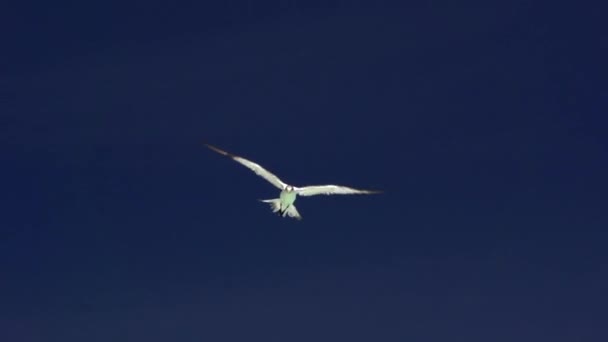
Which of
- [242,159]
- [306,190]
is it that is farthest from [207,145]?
[306,190]

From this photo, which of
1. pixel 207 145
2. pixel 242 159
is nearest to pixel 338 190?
pixel 242 159

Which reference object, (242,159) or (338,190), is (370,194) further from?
(242,159)

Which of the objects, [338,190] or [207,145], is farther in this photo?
[338,190]

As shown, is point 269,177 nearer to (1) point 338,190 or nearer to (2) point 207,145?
(1) point 338,190

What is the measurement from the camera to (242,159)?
96.2m

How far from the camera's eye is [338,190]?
330 ft

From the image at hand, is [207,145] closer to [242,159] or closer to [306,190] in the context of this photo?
[242,159]

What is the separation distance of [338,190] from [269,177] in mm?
6326

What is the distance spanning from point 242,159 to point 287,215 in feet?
22.5

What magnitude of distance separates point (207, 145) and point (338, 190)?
1760cm

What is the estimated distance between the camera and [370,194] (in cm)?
9612

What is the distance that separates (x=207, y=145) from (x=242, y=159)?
9672mm

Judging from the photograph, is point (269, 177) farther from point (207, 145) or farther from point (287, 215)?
point (207, 145)

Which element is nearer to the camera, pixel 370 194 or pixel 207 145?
pixel 207 145
